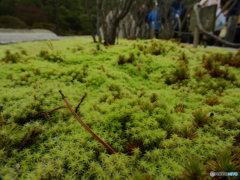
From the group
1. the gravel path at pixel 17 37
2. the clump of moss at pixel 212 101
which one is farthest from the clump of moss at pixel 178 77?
the gravel path at pixel 17 37

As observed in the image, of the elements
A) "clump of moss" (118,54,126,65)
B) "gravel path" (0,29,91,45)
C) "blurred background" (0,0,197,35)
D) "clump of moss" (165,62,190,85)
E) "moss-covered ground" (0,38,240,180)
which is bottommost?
"moss-covered ground" (0,38,240,180)

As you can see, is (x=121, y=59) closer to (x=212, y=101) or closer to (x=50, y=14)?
(x=212, y=101)

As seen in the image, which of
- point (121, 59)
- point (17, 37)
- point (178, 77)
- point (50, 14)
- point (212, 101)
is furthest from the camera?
point (50, 14)

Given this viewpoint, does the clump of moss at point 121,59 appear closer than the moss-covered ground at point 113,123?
No

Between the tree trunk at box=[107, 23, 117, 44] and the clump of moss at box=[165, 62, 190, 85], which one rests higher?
the tree trunk at box=[107, 23, 117, 44]

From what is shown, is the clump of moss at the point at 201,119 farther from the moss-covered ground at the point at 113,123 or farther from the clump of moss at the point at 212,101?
the clump of moss at the point at 212,101

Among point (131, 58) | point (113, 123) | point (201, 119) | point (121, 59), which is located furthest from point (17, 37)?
point (201, 119)

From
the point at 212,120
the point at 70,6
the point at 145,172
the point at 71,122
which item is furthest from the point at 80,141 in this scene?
the point at 70,6

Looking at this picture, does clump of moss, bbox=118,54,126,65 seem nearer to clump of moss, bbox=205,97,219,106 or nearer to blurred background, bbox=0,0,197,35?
clump of moss, bbox=205,97,219,106

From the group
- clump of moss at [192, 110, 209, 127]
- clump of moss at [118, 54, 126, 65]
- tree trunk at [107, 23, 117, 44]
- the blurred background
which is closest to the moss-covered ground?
clump of moss at [192, 110, 209, 127]
